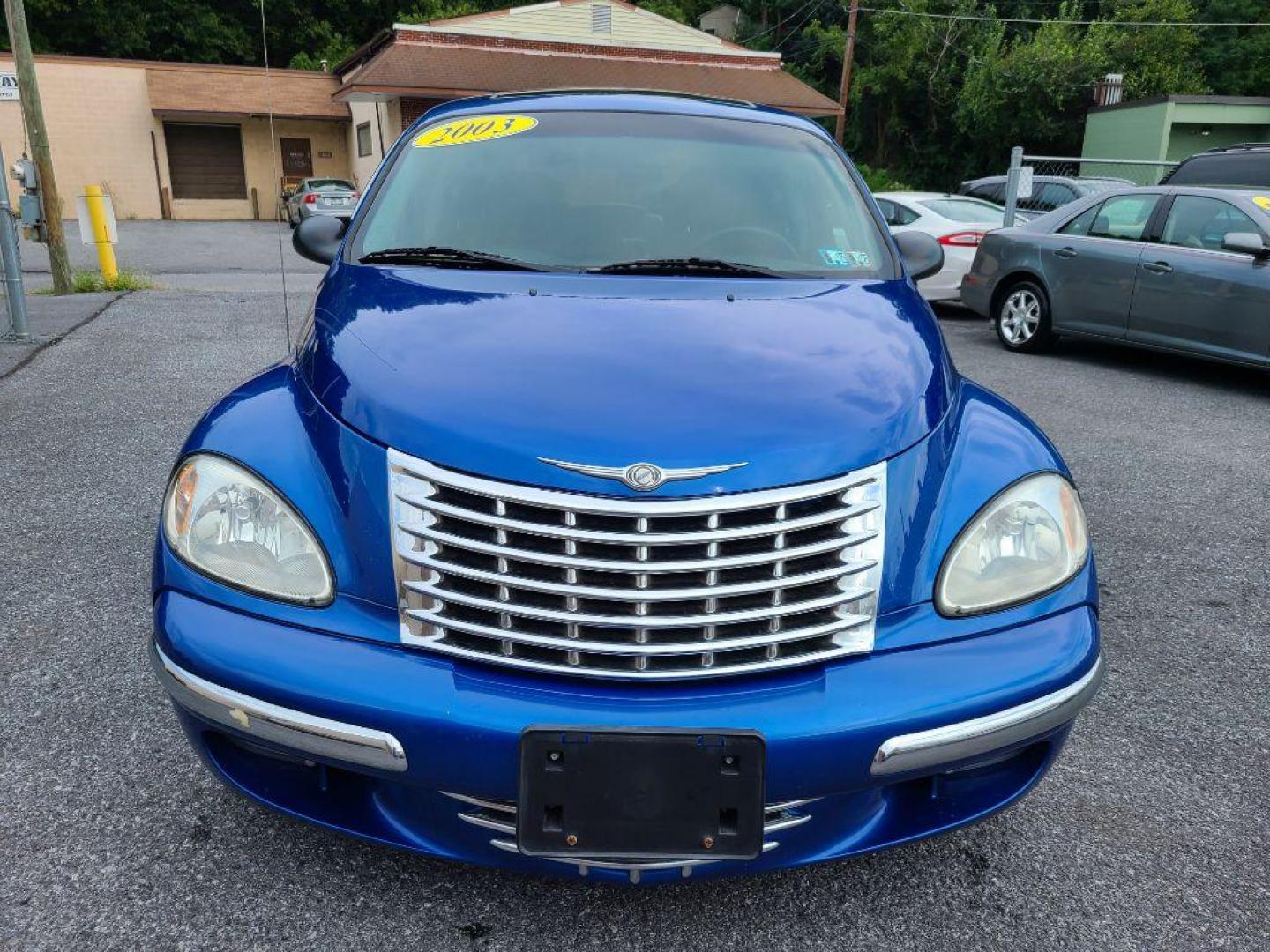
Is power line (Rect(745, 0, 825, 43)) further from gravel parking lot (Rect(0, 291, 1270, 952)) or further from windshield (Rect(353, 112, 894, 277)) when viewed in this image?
windshield (Rect(353, 112, 894, 277))

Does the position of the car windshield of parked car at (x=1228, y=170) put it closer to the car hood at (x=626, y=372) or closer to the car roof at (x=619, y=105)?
the car roof at (x=619, y=105)

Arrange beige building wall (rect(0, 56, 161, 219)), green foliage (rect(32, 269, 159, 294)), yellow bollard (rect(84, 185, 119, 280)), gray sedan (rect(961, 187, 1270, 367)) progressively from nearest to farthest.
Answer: gray sedan (rect(961, 187, 1270, 367)) < green foliage (rect(32, 269, 159, 294)) < yellow bollard (rect(84, 185, 119, 280)) < beige building wall (rect(0, 56, 161, 219))

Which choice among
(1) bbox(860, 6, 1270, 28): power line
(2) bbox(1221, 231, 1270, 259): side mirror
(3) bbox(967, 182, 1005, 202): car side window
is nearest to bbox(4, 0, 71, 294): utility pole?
(2) bbox(1221, 231, 1270, 259): side mirror

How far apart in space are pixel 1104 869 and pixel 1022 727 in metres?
0.62

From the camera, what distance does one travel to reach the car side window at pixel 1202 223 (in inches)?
270

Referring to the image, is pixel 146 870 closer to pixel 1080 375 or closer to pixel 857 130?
pixel 1080 375

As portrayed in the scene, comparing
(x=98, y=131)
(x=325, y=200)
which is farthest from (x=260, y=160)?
(x=325, y=200)

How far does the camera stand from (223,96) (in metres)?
29.7

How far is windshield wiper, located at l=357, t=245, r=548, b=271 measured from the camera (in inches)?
103

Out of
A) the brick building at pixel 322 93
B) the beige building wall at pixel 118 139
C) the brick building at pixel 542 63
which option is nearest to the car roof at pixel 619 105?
the brick building at pixel 542 63

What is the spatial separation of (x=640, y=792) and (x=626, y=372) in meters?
0.81

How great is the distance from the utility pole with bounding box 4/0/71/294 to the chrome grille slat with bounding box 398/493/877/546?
1048 centimetres

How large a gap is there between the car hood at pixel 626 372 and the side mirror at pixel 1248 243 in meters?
5.31

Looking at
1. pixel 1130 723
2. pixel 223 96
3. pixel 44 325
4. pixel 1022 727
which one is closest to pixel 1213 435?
pixel 1130 723
